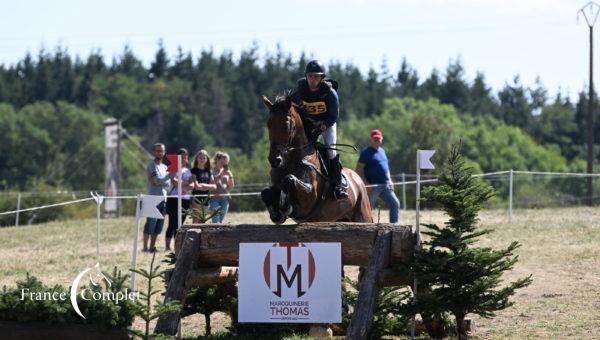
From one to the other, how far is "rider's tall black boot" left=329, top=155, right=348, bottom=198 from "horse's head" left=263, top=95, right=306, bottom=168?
0.77 meters

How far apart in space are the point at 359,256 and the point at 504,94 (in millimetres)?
107217

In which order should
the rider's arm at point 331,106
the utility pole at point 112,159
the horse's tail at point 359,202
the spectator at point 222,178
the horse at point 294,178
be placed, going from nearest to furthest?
the horse at point 294,178 < the rider's arm at point 331,106 < the horse's tail at point 359,202 < the spectator at point 222,178 < the utility pole at point 112,159

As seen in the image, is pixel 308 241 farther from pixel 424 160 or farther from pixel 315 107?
pixel 315 107

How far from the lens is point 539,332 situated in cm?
1030

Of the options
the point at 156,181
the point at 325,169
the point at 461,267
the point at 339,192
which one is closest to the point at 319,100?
the point at 325,169

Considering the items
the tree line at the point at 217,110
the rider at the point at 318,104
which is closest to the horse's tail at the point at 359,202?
the rider at the point at 318,104

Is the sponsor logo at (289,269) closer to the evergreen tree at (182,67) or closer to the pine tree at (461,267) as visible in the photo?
the pine tree at (461,267)

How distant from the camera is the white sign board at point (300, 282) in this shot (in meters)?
9.59

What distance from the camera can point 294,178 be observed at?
34.7 feet

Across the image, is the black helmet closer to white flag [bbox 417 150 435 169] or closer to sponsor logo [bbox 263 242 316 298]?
white flag [bbox 417 150 435 169]

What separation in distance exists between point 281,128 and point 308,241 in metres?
1.35

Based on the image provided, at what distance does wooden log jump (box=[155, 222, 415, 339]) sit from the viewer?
9484 mm

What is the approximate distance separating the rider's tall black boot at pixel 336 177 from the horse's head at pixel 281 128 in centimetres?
77

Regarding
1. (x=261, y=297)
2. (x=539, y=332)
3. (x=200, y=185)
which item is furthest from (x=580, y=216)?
(x=261, y=297)
